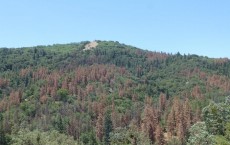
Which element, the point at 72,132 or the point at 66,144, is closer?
the point at 66,144

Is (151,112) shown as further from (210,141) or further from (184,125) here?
(210,141)

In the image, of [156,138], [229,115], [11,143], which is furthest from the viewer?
[156,138]

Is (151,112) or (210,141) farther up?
(210,141)

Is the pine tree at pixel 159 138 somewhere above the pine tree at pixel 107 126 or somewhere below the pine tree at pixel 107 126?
above

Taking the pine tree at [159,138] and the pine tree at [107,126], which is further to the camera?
the pine tree at [107,126]

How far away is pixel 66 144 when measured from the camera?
407 ft

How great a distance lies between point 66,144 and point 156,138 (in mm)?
39687

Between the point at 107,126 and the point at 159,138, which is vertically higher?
the point at 159,138

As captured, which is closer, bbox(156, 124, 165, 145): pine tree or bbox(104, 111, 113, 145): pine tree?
bbox(156, 124, 165, 145): pine tree

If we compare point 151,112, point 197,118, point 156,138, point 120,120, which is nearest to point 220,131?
point 156,138

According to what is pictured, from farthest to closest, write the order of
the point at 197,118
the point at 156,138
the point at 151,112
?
1. the point at 151,112
2. the point at 197,118
3. the point at 156,138

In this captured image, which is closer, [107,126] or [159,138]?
[159,138]

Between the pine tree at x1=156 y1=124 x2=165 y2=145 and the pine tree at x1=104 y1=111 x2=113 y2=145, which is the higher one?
the pine tree at x1=156 y1=124 x2=165 y2=145

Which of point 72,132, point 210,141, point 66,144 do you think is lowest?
Answer: point 72,132
